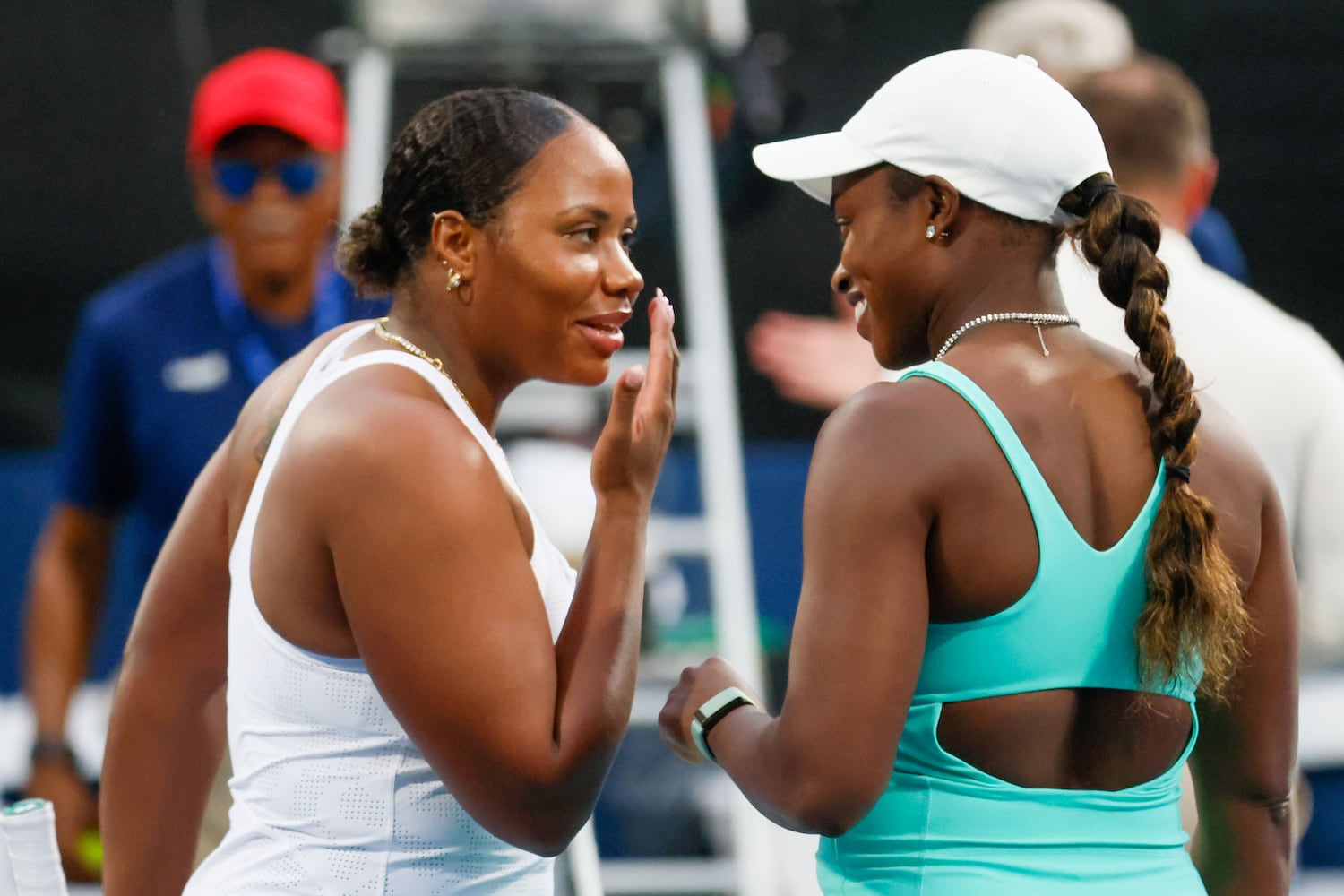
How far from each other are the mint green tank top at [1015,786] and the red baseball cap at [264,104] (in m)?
1.93

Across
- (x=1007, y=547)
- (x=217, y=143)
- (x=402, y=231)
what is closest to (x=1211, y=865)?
(x=1007, y=547)

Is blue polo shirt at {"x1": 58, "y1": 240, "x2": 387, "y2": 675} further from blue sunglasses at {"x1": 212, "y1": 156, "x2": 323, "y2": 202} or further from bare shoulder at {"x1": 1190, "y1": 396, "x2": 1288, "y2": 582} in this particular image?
bare shoulder at {"x1": 1190, "y1": 396, "x2": 1288, "y2": 582}

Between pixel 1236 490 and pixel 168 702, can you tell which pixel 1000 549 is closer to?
pixel 1236 490

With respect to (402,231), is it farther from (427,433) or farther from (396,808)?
(396,808)

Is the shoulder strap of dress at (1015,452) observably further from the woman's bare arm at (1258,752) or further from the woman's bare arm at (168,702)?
the woman's bare arm at (168,702)

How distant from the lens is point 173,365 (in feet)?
9.23

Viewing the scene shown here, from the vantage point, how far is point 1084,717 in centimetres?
148

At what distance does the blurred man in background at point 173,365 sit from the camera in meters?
2.81

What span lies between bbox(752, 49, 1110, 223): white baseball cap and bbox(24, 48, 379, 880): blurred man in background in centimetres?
155

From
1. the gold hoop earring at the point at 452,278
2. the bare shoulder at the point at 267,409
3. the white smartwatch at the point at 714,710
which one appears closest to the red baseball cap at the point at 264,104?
the bare shoulder at the point at 267,409

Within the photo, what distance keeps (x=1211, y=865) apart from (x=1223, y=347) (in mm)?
777

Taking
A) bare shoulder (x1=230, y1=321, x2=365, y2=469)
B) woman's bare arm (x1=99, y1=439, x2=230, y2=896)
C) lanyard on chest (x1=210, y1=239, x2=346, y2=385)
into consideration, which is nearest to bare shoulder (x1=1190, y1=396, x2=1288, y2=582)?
bare shoulder (x1=230, y1=321, x2=365, y2=469)

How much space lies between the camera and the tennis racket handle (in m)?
1.55

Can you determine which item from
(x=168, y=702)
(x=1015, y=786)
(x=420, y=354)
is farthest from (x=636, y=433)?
(x=168, y=702)
